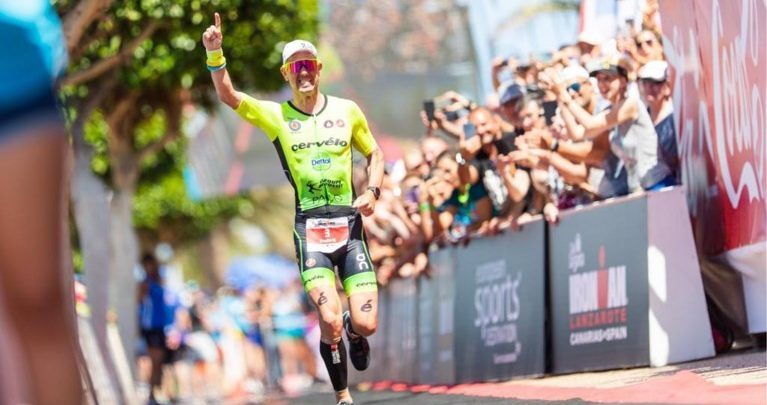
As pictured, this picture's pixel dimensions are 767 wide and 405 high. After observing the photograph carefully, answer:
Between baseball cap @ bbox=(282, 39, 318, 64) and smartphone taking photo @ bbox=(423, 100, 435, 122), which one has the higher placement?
smartphone taking photo @ bbox=(423, 100, 435, 122)

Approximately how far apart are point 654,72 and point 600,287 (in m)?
1.58

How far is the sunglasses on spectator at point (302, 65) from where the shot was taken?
934cm

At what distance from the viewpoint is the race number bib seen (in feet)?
30.9

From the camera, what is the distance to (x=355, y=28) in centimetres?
3316

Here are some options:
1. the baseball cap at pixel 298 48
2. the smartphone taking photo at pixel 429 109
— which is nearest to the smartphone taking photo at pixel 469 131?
the smartphone taking photo at pixel 429 109

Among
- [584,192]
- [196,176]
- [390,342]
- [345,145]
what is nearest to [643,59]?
[584,192]

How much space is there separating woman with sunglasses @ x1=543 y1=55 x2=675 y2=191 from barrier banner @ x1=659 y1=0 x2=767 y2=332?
358 mm

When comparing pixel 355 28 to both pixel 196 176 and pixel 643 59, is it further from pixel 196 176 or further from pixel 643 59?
→ pixel 643 59

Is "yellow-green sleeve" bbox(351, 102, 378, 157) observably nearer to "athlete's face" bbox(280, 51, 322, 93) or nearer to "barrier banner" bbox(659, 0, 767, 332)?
"athlete's face" bbox(280, 51, 322, 93)

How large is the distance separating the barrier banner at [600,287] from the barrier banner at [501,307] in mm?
238

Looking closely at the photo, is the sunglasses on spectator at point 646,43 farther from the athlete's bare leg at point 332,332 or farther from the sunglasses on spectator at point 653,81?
the athlete's bare leg at point 332,332

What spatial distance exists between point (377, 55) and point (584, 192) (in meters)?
21.2

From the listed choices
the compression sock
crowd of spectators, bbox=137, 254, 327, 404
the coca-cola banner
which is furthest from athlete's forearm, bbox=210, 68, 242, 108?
crowd of spectators, bbox=137, 254, 327, 404

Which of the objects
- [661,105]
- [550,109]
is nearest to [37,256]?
[661,105]
